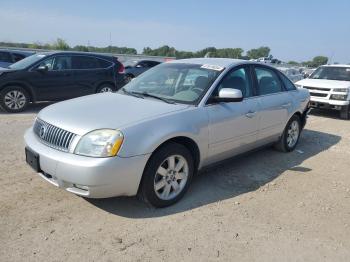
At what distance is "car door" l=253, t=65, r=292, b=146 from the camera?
17.6 ft

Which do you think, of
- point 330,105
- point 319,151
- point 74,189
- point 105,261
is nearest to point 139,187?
point 74,189

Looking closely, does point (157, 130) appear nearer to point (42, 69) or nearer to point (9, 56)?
point (42, 69)

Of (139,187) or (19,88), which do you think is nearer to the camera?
(139,187)

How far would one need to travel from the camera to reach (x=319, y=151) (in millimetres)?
6715

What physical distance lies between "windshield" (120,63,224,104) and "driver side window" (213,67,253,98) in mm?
131

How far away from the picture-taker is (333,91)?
1045 centimetres

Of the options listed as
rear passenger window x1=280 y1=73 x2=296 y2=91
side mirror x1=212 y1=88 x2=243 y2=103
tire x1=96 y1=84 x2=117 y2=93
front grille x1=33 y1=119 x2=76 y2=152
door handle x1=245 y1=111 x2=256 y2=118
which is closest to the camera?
front grille x1=33 y1=119 x2=76 y2=152

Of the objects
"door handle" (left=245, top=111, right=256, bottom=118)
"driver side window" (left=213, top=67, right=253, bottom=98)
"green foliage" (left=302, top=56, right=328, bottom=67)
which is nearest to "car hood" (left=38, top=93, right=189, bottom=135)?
"driver side window" (left=213, top=67, right=253, bottom=98)

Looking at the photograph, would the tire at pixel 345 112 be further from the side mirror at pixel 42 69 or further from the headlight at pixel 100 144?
the headlight at pixel 100 144

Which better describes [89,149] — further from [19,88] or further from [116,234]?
[19,88]

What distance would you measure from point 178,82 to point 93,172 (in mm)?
1885

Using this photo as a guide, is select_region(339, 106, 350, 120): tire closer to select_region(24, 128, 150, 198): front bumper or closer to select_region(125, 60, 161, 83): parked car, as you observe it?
select_region(24, 128, 150, 198): front bumper

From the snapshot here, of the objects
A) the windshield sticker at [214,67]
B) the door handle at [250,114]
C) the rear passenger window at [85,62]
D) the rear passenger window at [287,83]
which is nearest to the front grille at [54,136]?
the windshield sticker at [214,67]

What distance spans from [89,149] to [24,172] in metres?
1.80
